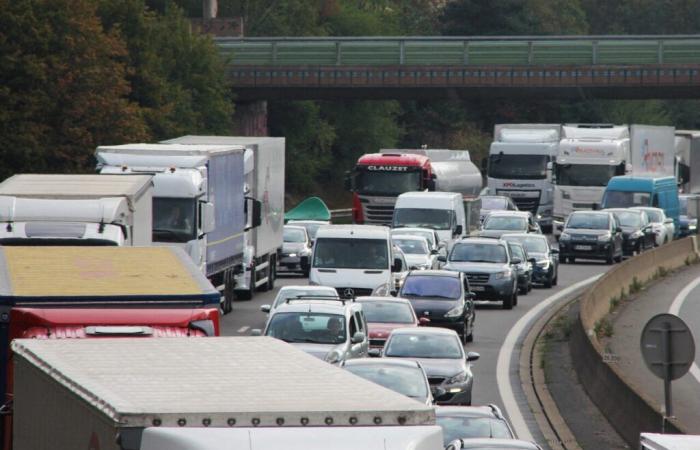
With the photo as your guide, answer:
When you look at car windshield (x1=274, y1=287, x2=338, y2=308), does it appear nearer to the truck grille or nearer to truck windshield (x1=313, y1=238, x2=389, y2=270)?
truck windshield (x1=313, y1=238, x2=389, y2=270)

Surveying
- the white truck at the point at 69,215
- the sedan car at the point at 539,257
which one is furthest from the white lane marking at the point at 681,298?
the white truck at the point at 69,215

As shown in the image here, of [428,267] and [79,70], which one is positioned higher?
[79,70]

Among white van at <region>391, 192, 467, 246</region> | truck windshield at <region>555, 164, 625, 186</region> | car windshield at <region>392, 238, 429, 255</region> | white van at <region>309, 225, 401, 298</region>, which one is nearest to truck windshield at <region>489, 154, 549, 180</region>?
truck windshield at <region>555, 164, 625, 186</region>

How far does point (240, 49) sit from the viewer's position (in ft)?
280

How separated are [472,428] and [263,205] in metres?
24.9

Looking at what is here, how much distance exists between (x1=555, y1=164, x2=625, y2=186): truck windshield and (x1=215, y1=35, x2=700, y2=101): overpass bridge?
476 inches

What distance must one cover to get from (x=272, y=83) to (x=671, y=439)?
240 ft

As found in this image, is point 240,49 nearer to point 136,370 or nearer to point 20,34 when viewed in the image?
point 20,34

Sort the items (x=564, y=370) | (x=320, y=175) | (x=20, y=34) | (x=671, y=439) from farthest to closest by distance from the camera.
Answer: (x=320, y=175)
(x=20, y=34)
(x=564, y=370)
(x=671, y=439)

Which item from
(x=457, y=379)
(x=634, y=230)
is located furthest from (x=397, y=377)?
(x=634, y=230)

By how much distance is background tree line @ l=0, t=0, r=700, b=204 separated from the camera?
58688 mm

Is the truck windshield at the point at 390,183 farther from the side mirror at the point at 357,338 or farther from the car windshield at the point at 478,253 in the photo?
the side mirror at the point at 357,338

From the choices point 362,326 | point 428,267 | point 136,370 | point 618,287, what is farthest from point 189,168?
point 136,370

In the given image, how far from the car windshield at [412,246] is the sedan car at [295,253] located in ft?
18.1
